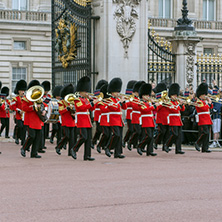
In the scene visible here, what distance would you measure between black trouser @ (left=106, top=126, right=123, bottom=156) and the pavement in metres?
0.32

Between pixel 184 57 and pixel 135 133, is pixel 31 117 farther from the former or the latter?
pixel 184 57

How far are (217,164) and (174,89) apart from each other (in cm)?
314

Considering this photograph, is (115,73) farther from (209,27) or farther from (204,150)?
(209,27)

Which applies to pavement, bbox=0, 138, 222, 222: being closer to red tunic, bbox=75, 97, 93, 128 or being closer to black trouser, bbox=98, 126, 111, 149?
red tunic, bbox=75, 97, 93, 128

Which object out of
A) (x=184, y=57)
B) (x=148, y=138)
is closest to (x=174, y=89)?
(x=148, y=138)

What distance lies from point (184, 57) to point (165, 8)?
21.3m

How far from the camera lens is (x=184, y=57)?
58.2ft

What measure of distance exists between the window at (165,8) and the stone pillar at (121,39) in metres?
21.8

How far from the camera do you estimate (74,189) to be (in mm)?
8727

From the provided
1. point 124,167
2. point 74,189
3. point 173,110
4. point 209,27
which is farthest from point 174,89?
point 209,27

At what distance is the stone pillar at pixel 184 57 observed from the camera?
58.1ft

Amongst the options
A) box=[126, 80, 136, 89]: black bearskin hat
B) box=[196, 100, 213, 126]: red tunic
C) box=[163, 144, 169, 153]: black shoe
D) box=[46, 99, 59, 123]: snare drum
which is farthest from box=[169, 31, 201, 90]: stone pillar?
box=[46, 99, 59, 123]: snare drum

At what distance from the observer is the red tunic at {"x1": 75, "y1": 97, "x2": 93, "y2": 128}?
12523 millimetres

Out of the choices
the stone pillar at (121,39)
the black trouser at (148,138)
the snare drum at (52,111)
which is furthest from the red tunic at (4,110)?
the black trouser at (148,138)
